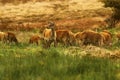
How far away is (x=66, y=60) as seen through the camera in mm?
10164

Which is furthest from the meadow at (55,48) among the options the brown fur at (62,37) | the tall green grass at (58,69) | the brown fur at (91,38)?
the brown fur at (62,37)

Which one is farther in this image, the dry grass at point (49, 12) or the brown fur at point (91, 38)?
the dry grass at point (49, 12)

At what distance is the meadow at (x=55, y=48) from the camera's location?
8562 mm

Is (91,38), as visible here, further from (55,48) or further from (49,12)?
(49,12)

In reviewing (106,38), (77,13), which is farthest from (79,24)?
(106,38)

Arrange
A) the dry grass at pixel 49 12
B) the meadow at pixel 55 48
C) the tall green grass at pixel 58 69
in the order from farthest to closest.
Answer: the dry grass at pixel 49 12, the meadow at pixel 55 48, the tall green grass at pixel 58 69

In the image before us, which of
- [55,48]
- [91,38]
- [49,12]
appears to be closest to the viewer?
[55,48]

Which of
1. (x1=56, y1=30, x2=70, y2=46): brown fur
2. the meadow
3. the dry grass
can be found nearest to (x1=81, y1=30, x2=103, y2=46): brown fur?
the meadow

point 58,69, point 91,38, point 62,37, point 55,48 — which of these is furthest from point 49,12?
point 58,69

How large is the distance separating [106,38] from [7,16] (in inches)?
1167

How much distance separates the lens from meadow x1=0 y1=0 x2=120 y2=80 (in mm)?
8562

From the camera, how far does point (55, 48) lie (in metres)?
13.8

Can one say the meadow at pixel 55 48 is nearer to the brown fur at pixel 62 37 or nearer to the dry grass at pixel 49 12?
the dry grass at pixel 49 12

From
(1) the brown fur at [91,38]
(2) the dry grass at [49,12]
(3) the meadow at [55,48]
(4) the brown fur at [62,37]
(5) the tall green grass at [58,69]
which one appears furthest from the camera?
(2) the dry grass at [49,12]
